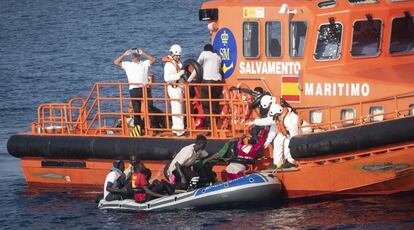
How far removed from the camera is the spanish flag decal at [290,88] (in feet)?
64.4

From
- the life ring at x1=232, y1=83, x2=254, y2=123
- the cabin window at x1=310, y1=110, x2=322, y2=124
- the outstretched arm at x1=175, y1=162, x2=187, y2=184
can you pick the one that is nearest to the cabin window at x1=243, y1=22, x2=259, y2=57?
the life ring at x1=232, y1=83, x2=254, y2=123

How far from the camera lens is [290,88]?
19.7m

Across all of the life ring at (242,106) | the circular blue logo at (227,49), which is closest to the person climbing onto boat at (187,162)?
the life ring at (242,106)

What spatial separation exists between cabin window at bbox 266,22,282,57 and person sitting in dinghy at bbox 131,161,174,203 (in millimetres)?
2598

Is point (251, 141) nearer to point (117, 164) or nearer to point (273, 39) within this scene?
point (273, 39)

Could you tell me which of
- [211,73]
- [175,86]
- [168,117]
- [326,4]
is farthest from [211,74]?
[326,4]

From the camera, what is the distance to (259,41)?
2008 cm

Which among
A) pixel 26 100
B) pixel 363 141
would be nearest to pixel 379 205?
pixel 363 141

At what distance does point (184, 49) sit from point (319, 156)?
1952 cm

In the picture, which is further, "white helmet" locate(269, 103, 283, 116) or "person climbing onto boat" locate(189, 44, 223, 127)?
"person climbing onto boat" locate(189, 44, 223, 127)

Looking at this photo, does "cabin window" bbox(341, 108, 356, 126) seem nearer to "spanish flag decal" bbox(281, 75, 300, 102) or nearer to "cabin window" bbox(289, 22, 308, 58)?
"spanish flag decal" bbox(281, 75, 300, 102)

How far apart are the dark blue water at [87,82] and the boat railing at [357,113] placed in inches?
44.9

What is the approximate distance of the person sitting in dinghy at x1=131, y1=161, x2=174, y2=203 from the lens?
1923cm

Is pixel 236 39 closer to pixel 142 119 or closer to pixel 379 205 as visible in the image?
pixel 142 119
